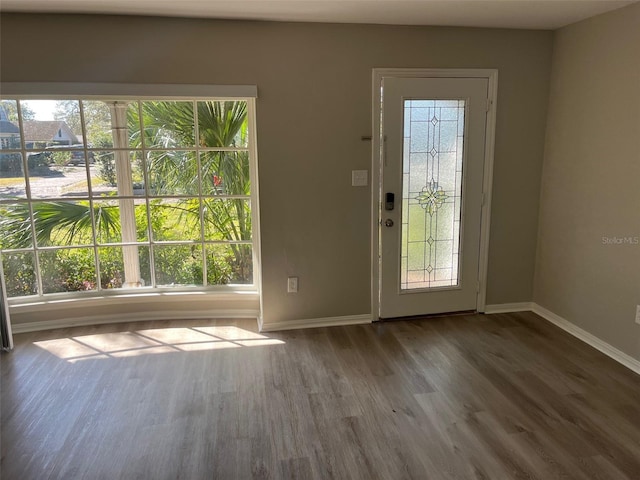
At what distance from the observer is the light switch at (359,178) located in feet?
11.4

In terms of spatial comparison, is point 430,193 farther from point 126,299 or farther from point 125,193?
point 126,299

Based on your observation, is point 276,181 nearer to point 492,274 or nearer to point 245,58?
point 245,58

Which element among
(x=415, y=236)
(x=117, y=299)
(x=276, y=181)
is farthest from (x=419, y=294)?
(x=117, y=299)

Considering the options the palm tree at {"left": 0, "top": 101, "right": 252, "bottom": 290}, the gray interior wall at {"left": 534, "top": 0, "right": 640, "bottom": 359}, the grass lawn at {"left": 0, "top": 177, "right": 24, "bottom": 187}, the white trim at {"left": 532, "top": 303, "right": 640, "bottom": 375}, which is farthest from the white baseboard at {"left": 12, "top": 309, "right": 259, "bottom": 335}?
the gray interior wall at {"left": 534, "top": 0, "right": 640, "bottom": 359}

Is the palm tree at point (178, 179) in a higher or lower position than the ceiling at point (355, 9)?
lower

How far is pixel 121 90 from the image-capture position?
10.3 ft

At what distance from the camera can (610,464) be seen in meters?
2.11

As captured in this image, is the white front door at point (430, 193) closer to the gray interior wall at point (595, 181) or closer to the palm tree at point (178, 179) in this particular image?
the gray interior wall at point (595, 181)

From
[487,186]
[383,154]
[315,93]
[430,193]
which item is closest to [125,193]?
[315,93]

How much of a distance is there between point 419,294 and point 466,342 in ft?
1.85

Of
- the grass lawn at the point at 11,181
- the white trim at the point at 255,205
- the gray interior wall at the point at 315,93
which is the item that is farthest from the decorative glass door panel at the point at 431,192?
the grass lawn at the point at 11,181

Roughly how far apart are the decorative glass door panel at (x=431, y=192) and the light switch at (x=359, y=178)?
29cm

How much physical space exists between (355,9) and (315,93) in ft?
2.09

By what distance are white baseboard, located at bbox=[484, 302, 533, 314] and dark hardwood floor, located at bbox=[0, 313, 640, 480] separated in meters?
0.27
